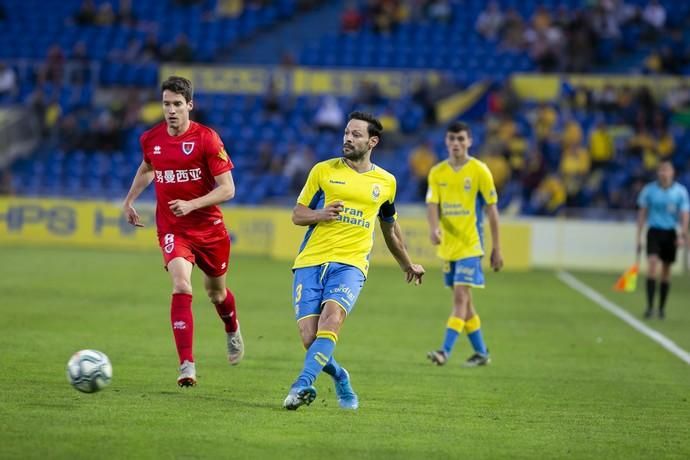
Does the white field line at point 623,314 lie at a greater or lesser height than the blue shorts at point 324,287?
lesser

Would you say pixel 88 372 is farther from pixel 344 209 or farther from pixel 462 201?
pixel 462 201

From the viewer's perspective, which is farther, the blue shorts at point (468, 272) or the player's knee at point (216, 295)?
the blue shorts at point (468, 272)

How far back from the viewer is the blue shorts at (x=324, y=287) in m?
8.83

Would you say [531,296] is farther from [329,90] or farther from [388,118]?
[329,90]

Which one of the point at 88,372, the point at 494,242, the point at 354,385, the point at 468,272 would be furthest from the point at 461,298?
the point at 88,372

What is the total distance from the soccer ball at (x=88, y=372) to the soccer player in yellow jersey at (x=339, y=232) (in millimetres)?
1497

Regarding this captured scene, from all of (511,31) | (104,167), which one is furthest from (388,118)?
(104,167)

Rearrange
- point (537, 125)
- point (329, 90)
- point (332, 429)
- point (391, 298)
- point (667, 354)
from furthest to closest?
point (329, 90) → point (537, 125) → point (391, 298) → point (667, 354) → point (332, 429)

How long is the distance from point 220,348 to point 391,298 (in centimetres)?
Answer: 742

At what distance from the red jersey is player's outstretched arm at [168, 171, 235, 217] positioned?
8 centimetres

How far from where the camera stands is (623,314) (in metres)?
18.5

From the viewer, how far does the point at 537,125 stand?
31.5 meters

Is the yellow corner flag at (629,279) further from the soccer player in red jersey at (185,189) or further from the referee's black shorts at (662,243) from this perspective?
the soccer player in red jersey at (185,189)

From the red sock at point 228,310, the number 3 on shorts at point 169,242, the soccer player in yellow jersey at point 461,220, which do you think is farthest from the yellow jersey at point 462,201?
the number 3 on shorts at point 169,242
